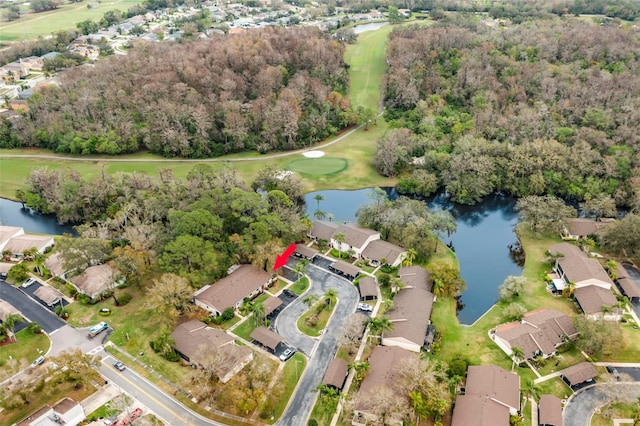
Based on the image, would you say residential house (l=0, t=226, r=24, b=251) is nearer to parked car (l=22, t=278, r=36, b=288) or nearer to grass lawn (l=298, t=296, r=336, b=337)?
parked car (l=22, t=278, r=36, b=288)

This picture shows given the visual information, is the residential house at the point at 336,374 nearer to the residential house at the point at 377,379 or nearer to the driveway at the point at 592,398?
the residential house at the point at 377,379

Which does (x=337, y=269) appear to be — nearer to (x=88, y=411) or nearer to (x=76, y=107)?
(x=88, y=411)

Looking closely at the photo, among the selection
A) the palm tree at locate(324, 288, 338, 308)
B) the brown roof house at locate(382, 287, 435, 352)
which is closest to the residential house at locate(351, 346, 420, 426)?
the brown roof house at locate(382, 287, 435, 352)

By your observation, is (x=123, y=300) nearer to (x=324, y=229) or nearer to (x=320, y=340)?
(x=320, y=340)

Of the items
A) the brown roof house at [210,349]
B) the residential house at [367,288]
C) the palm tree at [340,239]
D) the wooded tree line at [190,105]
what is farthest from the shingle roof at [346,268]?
the wooded tree line at [190,105]

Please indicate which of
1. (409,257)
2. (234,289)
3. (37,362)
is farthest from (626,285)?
(37,362)
